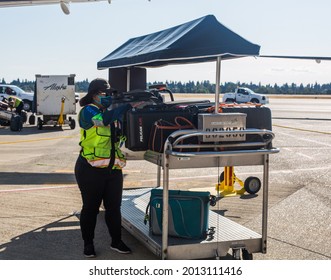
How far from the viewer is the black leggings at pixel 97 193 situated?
234 inches

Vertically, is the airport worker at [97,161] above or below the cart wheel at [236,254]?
above

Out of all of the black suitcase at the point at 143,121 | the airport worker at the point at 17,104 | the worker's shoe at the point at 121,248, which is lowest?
the worker's shoe at the point at 121,248

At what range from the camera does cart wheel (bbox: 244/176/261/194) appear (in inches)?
378

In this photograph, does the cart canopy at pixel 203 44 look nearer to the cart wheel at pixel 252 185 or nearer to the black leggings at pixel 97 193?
the black leggings at pixel 97 193

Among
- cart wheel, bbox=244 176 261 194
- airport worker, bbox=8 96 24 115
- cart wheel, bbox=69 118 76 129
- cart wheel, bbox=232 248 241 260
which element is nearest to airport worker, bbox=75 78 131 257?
cart wheel, bbox=232 248 241 260

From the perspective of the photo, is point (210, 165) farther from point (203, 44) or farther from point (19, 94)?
point (19, 94)

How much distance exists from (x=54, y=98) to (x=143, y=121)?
1937cm

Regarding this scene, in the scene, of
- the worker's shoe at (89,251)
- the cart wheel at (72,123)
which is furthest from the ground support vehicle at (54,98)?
the worker's shoe at (89,251)

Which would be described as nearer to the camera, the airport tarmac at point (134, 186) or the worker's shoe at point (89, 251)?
the worker's shoe at point (89, 251)

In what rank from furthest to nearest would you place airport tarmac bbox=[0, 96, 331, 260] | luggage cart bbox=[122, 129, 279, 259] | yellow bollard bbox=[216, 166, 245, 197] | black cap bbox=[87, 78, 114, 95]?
yellow bollard bbox=[216, 166, 245, 197] < airport tarmac bbox=[0, 96, 331, 260] < black cap bbox=[87, 78, 114, 95] < luggage cart bbox=[122, 129, 279, 259]

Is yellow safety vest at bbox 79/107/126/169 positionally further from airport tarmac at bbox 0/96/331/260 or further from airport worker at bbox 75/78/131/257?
airport tarmac at bbox 0/96/331/260

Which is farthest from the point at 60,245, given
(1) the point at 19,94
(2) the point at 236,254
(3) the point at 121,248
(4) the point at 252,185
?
(1) the point at 19,94

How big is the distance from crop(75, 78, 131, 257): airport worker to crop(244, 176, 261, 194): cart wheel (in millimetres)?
4050

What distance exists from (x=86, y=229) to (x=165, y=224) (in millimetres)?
1123
